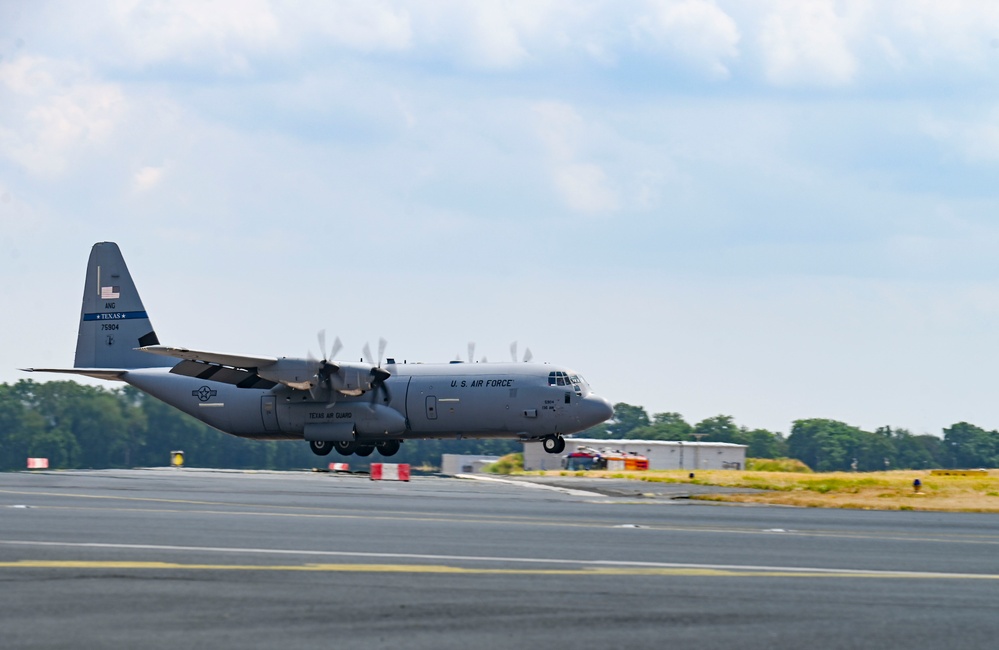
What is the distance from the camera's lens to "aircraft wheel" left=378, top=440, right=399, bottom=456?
190 ft

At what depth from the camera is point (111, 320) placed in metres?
61.8

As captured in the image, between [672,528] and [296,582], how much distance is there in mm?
11704

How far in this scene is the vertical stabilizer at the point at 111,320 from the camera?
202 ft

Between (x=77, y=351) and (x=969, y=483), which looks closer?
(x=969, y=483)

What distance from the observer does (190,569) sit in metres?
15.6

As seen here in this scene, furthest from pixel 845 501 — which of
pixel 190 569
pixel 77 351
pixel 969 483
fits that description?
pixel 77 351

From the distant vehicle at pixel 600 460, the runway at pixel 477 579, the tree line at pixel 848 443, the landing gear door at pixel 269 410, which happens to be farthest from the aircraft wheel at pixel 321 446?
the tree line at pixel 848 443

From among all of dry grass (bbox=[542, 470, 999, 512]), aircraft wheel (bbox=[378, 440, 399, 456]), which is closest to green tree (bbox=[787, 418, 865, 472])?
dry grass (bbox=[542, 470, 999, 512])

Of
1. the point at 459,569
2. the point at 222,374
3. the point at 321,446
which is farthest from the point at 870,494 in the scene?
the point at 459,569

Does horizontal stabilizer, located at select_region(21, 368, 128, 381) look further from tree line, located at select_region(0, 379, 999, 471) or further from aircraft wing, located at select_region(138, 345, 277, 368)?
tree line, located at select_region(0, 379, 999, 471)

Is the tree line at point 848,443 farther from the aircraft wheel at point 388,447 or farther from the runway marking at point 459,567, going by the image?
the runway marking at point 459,567

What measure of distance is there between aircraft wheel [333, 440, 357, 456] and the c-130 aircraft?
0.05m

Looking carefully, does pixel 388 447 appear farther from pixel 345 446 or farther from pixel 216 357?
pixel 216 357

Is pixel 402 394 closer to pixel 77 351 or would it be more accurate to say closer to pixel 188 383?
pixel 188 383
